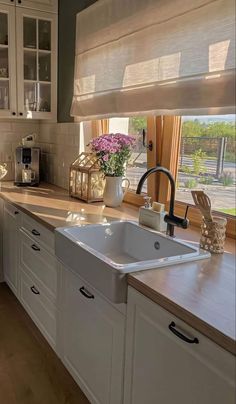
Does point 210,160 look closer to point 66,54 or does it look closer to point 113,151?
Result: point 113,151

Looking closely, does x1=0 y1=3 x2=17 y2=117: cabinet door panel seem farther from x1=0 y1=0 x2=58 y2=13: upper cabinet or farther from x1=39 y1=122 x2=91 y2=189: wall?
x1=39 y1=122 x2=91 y2=189: wall

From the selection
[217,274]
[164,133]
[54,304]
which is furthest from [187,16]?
[54,304]

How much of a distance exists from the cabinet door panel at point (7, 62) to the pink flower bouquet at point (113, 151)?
1.08 metres

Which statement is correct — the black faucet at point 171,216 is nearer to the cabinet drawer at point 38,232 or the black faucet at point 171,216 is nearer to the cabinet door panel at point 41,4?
the cabinet drawer at point 38,232

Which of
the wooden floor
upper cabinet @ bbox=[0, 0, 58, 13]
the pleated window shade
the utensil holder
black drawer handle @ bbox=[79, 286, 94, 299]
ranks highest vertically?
upper cabinet @ bbox=[0, 0, 58, 13]

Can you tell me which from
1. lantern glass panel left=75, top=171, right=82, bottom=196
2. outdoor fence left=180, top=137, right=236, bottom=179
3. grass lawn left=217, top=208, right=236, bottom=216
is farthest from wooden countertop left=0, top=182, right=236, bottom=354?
lantern glass panel left=75, top=171, right=82, bottom=196

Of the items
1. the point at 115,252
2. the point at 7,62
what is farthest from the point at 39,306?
the point at 7,62

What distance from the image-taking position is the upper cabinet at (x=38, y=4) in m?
2.77

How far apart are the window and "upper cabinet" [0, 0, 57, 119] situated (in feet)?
5.04

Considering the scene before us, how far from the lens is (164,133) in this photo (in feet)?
6.89

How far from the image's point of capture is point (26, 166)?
3.07m

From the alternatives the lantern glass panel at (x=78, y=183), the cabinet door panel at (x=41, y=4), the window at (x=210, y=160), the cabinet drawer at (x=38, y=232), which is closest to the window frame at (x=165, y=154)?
the window at (x=210, y=160)

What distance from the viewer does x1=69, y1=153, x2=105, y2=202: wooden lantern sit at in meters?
2.46

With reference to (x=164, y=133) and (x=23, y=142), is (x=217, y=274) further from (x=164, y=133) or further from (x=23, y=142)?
(x=23, y=142)
